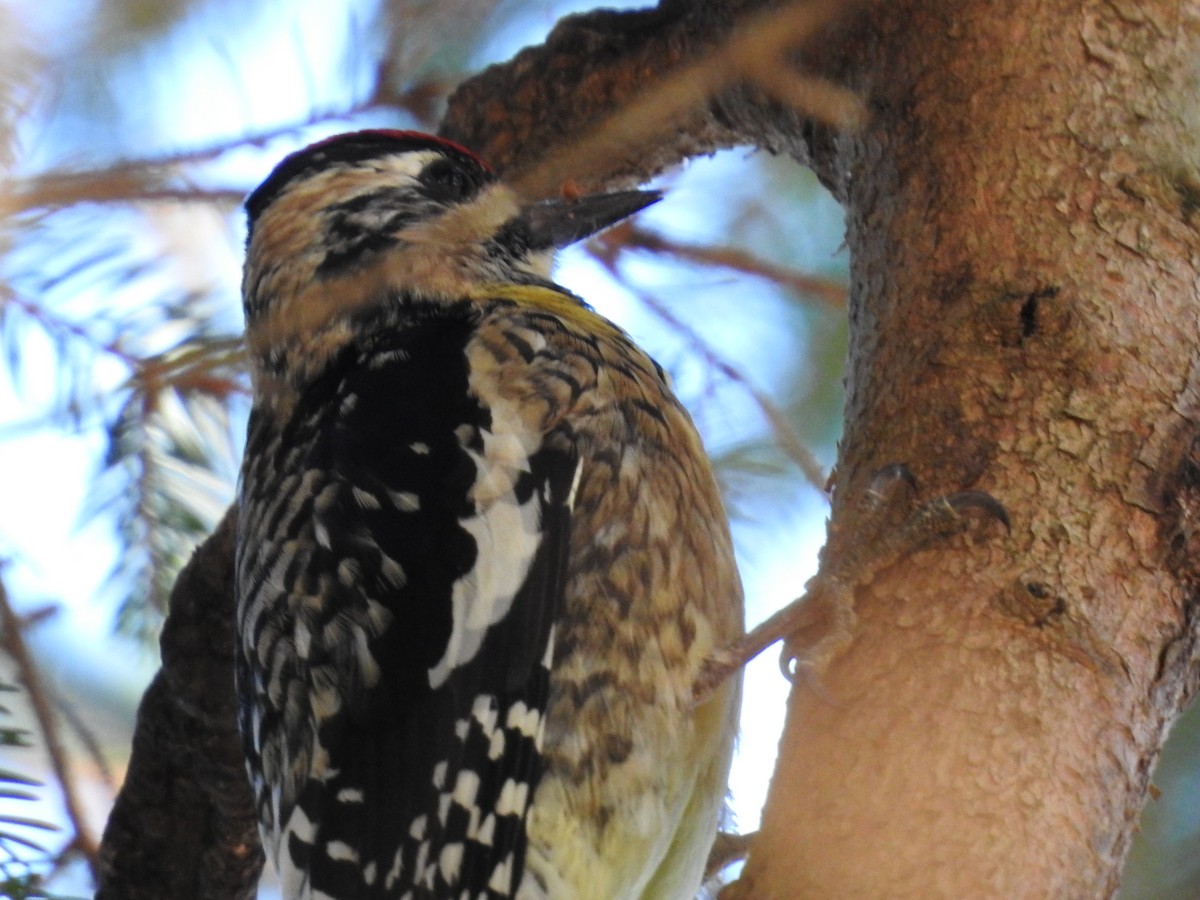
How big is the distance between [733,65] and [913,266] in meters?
0.44

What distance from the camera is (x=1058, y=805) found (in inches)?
51.5

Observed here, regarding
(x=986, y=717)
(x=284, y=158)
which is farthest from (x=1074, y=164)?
(x=284, y=158)

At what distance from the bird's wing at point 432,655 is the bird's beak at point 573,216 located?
22.8 inches

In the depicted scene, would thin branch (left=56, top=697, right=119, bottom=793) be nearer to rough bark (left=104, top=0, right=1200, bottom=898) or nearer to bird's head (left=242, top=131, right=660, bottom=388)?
bird's head (left=242, top=131, right=660, bottom=388)

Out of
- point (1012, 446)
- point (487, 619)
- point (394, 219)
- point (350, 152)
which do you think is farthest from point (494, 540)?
point (350, 152)

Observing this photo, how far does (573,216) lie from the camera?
2.30 m

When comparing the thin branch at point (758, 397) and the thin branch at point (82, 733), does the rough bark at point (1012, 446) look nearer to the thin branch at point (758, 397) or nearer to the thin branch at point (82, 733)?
the thin branch at point (758, 397)

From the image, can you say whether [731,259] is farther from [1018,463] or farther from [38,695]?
[38,695]

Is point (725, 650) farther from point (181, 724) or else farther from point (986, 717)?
point (181, 724)

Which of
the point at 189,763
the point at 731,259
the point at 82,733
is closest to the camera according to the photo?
the point at 82,733

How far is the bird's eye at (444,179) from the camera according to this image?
2.29 m

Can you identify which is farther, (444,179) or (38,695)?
(444,179)

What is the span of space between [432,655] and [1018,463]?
0.71m

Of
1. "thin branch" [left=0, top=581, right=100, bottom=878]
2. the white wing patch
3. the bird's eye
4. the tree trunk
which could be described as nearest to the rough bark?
the tree trunk
